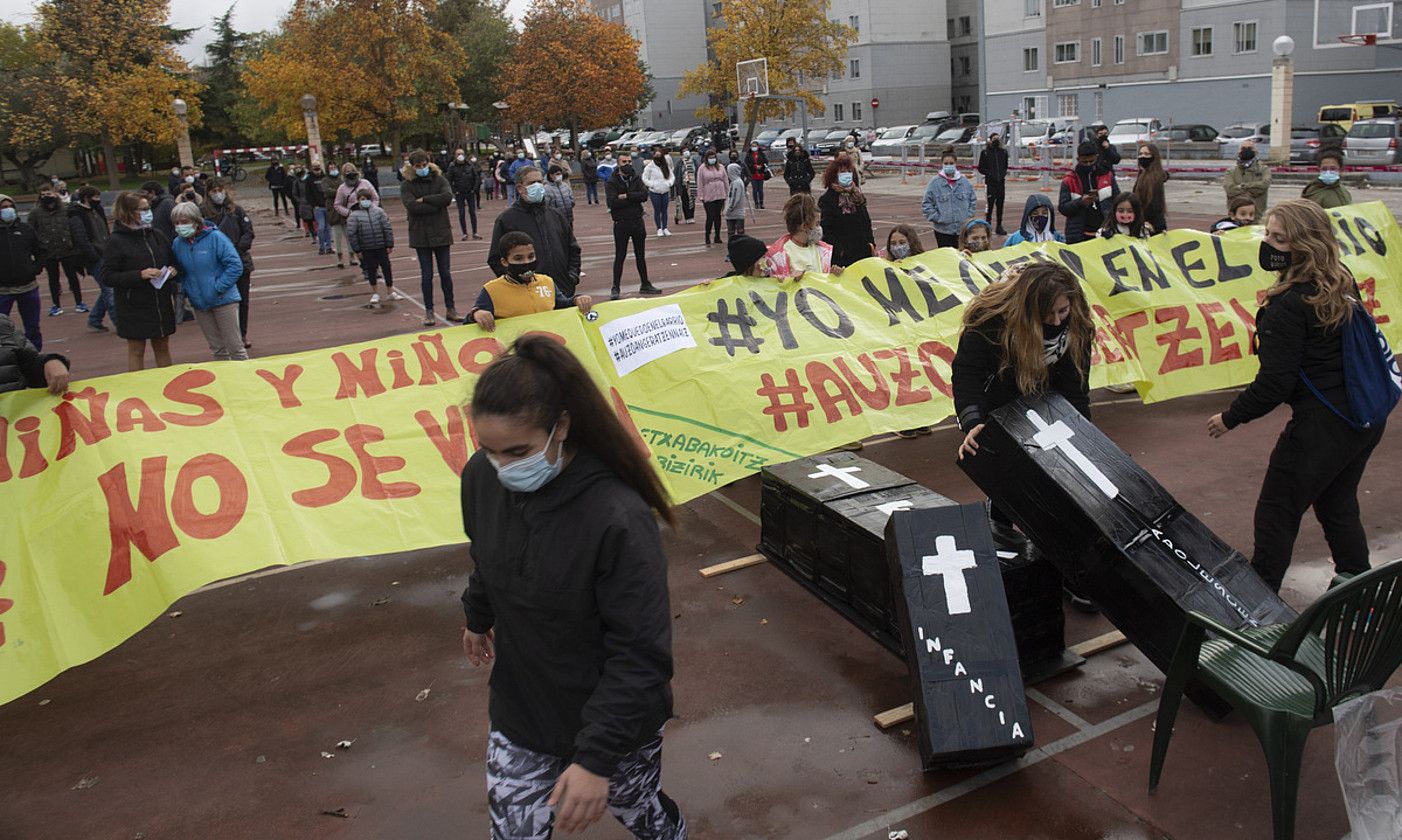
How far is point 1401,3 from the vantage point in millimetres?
43500

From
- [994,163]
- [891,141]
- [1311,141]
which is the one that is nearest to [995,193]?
[994,163]

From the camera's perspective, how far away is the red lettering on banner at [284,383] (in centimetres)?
Answer: 598

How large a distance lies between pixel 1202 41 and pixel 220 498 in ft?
170

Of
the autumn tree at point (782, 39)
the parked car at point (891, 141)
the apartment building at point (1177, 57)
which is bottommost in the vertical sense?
the parked car at point (891, 141)

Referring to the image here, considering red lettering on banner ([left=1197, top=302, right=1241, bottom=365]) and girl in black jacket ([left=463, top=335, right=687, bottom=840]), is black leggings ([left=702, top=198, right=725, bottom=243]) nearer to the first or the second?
red lettering on banner ([left=1197, top=302, right=1241, bottom=365])

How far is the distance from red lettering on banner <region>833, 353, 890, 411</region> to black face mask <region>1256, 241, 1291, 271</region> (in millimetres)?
2991

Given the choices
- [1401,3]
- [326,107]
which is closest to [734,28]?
A: [326,107]

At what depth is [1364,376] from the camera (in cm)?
452

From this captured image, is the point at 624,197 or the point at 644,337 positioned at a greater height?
the point at 624,197

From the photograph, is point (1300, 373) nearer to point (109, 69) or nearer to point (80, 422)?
point (80, 422)

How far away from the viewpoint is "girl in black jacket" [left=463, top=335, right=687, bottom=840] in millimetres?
2531

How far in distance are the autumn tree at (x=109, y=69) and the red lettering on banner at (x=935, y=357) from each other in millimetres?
46041

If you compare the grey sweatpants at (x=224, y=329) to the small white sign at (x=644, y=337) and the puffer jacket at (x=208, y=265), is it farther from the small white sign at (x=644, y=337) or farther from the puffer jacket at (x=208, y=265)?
the small white sign at (x=644, y=337)

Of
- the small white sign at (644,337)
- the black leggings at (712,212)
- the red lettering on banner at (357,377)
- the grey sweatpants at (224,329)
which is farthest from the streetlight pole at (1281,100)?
the red lettering on banner at (357,377)
